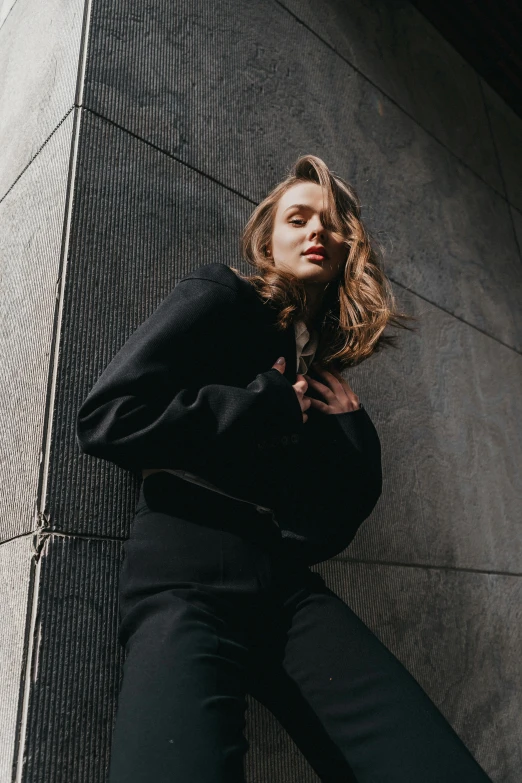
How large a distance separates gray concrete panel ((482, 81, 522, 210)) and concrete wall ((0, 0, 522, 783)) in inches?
22.9

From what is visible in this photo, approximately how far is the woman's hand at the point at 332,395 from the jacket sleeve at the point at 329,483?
0.06 ft

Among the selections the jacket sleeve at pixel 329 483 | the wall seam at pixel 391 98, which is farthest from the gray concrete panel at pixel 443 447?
the wall seam at pixel 391 98

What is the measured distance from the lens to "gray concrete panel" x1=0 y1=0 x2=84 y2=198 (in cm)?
223

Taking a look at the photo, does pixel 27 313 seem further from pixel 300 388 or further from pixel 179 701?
pixel 179 701

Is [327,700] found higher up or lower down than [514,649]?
higher up

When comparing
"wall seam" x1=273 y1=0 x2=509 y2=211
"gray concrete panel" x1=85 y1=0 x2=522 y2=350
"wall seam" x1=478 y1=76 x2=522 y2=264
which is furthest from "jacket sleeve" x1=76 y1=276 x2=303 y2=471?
"wall seam" x1=478 y1=76 x2=522 y2=264

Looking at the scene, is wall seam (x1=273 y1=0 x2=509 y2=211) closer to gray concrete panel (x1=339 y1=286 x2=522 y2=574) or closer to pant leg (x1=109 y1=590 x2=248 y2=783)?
gray concrete panel (x1=339 y1=286 x2=522 y2=574)

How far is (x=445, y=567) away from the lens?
278 cm

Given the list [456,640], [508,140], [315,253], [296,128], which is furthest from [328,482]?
[508,140]

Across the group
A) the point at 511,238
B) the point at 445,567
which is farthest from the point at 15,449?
the point at 511,238

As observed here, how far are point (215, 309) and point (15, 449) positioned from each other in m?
0.69

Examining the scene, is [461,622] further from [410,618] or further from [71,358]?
[71,358]

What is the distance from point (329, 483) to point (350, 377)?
1164mm

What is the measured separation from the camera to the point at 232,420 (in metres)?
1.37
